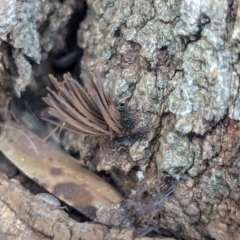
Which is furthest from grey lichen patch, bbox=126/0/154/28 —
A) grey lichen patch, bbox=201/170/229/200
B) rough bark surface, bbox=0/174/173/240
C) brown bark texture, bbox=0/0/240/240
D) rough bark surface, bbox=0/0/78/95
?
rough bark surface, bbox=0/174/173/240

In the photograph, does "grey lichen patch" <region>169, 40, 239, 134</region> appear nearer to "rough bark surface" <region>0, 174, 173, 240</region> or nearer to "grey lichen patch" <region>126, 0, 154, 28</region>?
"grey lichen patch" <region>126, 0, 154, 28</region>

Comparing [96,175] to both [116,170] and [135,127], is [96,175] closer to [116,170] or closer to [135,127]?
[116,170]

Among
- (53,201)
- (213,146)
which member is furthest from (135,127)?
(53,201)

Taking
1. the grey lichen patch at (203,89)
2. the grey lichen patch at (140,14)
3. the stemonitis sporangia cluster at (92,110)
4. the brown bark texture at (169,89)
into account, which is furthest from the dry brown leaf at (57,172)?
the grey lichen patch at (140,14)

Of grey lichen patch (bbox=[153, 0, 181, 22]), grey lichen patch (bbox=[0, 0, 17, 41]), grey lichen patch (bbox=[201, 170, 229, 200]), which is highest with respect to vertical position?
grey lichen patch (bbox=[0, 0, 17, 41])

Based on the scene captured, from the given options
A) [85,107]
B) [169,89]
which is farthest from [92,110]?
[169,89]

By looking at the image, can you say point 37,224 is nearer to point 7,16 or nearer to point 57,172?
point 57,172
